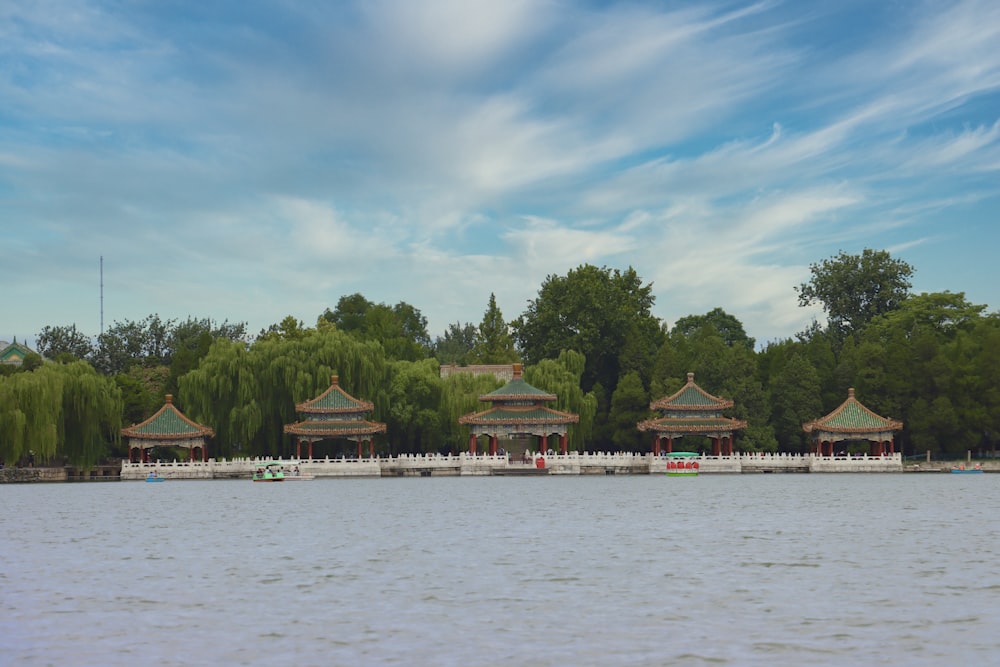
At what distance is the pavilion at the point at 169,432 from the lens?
68.8 m

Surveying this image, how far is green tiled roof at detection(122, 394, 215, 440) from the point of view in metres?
68.8

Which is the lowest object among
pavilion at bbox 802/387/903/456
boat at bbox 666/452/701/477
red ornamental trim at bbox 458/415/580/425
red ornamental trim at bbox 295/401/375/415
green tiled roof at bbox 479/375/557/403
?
boat at bbox 666/452/701/477

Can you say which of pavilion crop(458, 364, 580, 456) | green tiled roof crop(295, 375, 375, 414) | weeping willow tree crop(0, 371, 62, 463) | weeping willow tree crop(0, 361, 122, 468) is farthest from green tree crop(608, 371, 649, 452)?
weeping willow tree crop(0, 371, 62, 463)

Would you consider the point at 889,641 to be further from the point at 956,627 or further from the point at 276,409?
the point at 276,409

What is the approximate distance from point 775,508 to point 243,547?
2018cm

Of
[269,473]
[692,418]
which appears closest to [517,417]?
[692,418]

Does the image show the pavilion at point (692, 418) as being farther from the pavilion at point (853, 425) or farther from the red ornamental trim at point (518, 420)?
the pavilion at point (853, 425)

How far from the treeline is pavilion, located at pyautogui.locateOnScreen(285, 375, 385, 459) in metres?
1.29

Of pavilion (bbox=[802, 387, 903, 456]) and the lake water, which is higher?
pavilion (bbox=[802, 387, 903, 456])

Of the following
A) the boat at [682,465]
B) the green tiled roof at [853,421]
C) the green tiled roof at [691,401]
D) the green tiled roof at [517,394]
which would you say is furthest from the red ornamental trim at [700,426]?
the green tiled roof at [517,394]

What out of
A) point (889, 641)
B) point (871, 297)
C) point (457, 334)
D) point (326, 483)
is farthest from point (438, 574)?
point (457, 334)

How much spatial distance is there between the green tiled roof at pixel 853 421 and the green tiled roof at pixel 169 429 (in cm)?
3619

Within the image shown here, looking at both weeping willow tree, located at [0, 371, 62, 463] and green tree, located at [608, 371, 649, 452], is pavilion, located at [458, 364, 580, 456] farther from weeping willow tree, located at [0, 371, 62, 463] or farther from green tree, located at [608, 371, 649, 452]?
weeping willow tree, located at [0, 371, 62, 463]

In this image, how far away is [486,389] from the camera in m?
76.1
